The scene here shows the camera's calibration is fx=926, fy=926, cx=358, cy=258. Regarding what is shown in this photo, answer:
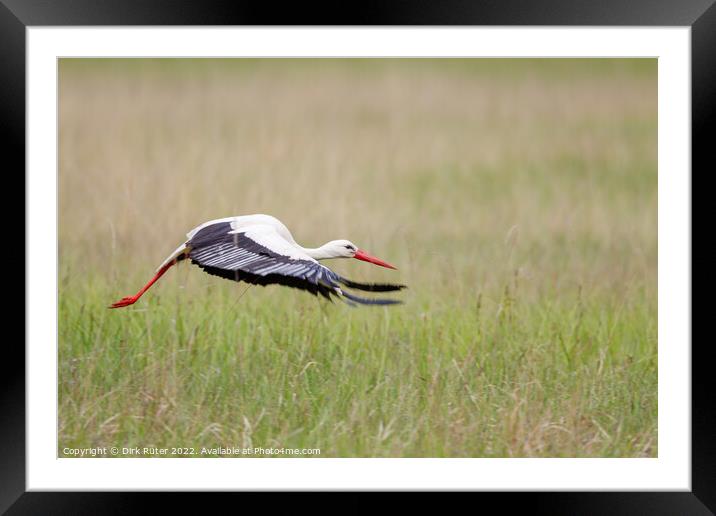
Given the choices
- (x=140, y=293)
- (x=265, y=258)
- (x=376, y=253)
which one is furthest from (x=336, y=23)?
(x=376, y=253)

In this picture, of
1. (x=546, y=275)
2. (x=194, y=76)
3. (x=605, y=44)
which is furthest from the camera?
(x=194, y=76)

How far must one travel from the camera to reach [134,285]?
7.77 metres

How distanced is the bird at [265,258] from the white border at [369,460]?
41.1 inches

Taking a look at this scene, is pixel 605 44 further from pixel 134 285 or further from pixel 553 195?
pixel 553 195

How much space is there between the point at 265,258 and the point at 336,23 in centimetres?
153

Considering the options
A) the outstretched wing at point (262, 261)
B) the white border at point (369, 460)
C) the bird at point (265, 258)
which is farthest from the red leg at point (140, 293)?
the white border at point (369, 460)

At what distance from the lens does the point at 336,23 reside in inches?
221

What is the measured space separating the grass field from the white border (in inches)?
7.5

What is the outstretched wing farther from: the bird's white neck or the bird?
the bird's white neck

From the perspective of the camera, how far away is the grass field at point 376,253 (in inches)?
238

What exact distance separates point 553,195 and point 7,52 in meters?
7.39

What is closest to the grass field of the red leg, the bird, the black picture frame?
the red leg

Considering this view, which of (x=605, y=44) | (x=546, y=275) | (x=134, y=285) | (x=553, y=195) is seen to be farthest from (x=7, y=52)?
(x=553, y=195)

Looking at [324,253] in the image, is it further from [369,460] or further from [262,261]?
[369,460]
